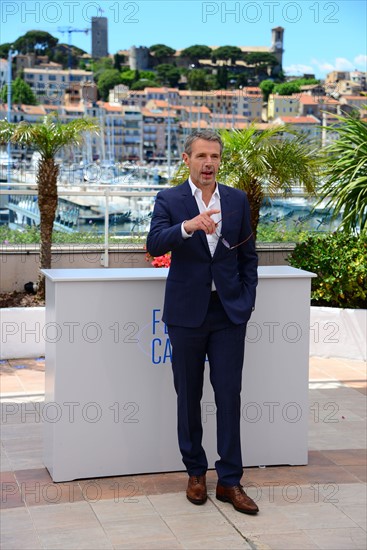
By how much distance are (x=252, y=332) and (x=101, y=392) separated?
950 mm

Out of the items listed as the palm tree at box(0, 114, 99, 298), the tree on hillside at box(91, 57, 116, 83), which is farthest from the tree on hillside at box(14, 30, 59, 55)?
the palm tree at box(0, 114, 99, 298)

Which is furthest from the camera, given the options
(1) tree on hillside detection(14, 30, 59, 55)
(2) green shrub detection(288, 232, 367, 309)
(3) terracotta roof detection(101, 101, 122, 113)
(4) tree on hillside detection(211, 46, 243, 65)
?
(1) tree on hillside detection(14, 30, 59, 55)

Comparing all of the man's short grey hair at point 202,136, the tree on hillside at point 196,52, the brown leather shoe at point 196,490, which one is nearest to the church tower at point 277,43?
the tree on hillside at point 196,52

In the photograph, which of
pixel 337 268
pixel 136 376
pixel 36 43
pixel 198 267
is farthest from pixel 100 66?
pixel 198 267

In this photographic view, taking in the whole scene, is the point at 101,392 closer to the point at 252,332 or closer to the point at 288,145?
the point at 252,332

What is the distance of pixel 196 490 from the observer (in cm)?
485

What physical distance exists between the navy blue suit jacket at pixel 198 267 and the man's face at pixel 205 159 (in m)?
0.15

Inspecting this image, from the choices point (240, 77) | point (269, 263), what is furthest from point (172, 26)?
point (269, 263)

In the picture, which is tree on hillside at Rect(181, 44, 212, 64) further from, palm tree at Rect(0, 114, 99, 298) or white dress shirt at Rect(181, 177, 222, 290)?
white dress shirt at Rect(181, 177, 222, 290)

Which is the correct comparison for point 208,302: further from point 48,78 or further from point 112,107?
point 48,78

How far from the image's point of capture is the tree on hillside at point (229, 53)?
90.0 meters

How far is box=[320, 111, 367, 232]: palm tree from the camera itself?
9.60m

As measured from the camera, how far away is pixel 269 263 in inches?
405

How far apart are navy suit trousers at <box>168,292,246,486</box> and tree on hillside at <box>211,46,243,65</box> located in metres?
87.4
